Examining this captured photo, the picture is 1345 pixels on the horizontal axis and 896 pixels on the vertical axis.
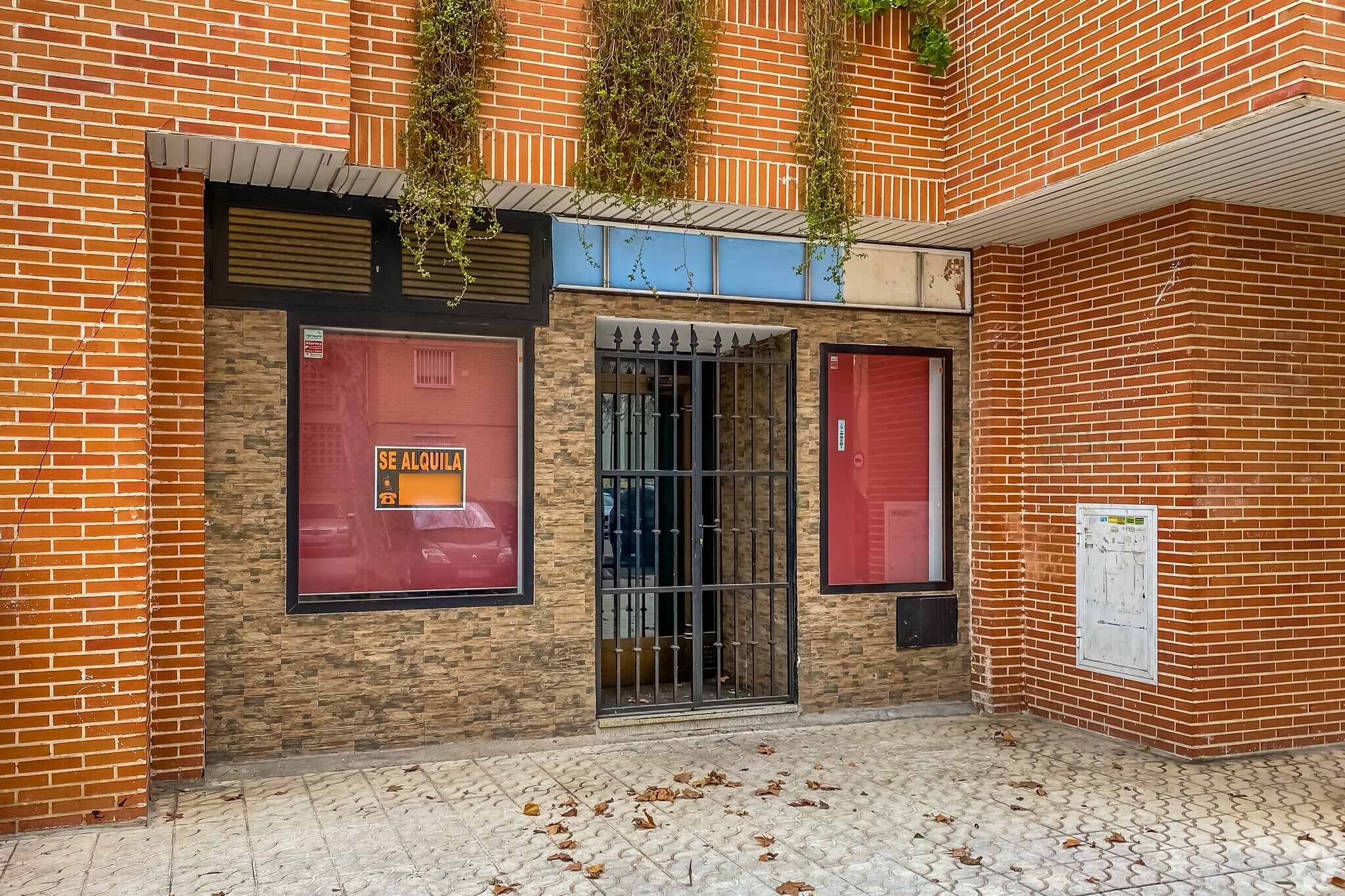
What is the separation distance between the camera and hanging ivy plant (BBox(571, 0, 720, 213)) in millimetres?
6484

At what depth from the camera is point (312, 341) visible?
259 inches

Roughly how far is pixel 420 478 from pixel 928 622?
4.12m

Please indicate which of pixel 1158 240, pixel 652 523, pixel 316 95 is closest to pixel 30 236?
pixel 316 95

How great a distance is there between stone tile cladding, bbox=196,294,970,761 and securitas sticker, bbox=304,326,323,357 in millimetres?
154

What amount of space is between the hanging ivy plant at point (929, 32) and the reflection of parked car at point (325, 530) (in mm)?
4953

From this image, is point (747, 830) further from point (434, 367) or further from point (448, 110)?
point (448, 110)

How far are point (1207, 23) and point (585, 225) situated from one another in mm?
3932

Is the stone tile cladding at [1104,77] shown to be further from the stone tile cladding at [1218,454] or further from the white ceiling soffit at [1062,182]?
the stone tile cladding at [1218,454]

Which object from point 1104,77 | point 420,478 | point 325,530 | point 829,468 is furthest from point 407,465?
point 1104,77

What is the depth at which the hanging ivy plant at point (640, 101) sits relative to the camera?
6.48m

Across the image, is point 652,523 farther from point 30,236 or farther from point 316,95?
point 30,236

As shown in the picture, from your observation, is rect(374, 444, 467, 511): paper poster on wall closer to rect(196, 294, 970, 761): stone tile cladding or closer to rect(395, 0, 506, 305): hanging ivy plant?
rect(196, 294, 970, 761): stone tile cladding

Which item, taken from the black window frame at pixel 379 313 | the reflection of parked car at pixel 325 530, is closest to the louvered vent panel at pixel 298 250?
the black window frame at pixel 379 313

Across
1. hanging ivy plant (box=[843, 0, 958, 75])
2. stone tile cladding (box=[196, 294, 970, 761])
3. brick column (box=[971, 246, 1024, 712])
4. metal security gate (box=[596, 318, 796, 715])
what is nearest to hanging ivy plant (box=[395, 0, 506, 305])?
stone tile cladding (box=[196, 294, 970, 761])
